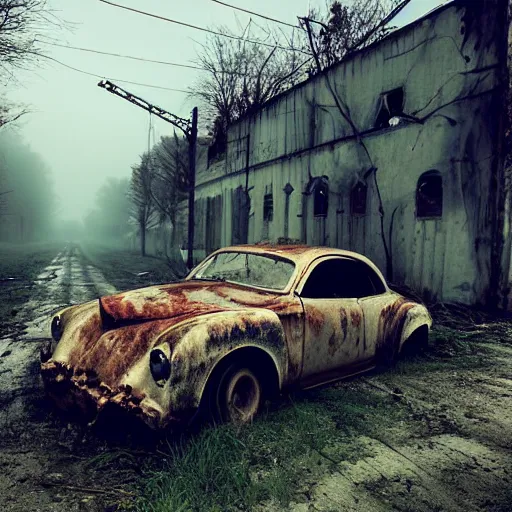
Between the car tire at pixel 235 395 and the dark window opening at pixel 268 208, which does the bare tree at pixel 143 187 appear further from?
the car tire at pixel 235 395

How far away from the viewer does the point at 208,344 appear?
9.38 ft

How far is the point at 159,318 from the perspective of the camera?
3209 millimetres

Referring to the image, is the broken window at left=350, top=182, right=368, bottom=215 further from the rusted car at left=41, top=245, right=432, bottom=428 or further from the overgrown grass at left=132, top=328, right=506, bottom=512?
the overgrown grass at left=132, top=328, right=506, bottom=512

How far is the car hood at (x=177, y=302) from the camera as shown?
10.8 ft

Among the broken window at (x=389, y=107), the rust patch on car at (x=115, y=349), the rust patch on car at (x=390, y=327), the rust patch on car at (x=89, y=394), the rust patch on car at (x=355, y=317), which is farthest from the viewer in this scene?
the broken window at (x=389, y=107)

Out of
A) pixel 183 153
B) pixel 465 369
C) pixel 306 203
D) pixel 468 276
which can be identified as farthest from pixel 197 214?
pixel 465 369

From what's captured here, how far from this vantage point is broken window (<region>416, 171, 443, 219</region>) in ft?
29.1

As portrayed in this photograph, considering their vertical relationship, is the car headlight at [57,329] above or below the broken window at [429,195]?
below

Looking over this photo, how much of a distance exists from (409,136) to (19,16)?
14781 mm

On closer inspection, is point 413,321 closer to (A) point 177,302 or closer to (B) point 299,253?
(B) point 299,253

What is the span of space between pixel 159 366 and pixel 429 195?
26.4ft

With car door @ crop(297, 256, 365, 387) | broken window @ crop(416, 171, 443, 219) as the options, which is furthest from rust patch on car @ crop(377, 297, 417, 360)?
broken window @ crop(416, 171, 443, 219)

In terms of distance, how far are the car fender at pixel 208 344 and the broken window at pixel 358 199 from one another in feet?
26.3

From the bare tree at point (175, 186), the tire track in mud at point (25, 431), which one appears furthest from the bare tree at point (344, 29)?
the tire track in mud at point (25, 431)
